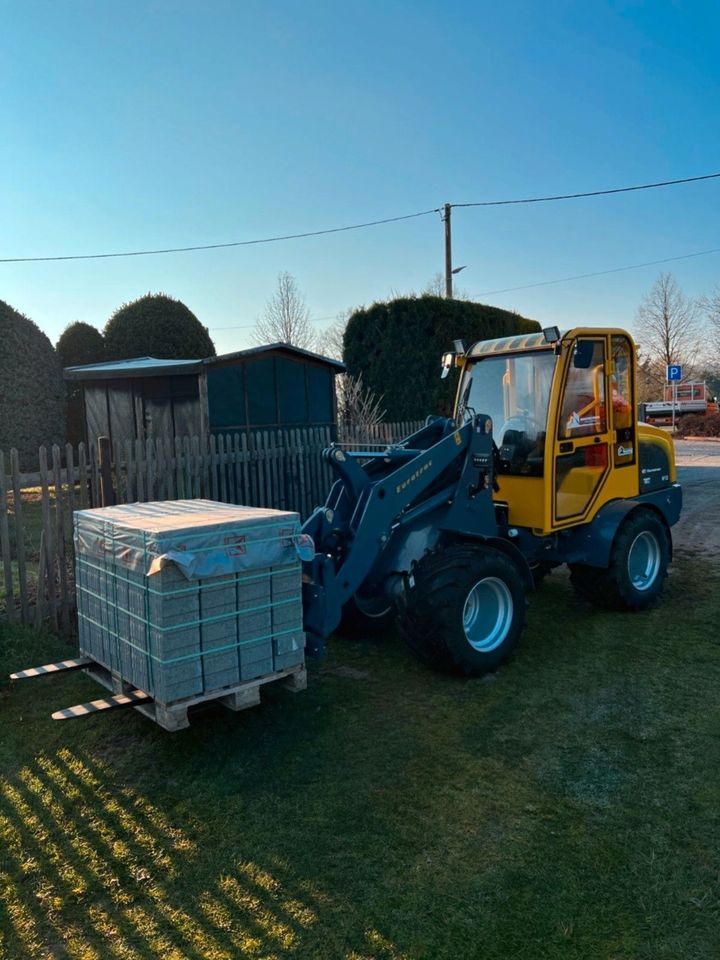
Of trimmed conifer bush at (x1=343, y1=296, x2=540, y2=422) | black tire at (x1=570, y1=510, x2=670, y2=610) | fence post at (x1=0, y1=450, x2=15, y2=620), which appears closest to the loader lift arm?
black tire at (x1=570, y1=510, x2=670, y2=610)

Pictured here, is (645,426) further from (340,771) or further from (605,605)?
(340,771)

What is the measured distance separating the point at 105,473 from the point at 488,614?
342 centimetres

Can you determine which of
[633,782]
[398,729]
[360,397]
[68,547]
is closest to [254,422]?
[360,397]

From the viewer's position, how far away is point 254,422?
14.5 meters

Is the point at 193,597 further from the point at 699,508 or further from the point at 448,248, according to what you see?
the point at 448,248

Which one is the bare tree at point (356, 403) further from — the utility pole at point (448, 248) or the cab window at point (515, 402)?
the cab window at point (515, 402)

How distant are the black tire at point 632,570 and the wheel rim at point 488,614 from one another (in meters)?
1.47

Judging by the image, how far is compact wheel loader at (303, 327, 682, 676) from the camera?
189 inches

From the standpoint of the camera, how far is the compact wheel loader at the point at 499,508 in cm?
481

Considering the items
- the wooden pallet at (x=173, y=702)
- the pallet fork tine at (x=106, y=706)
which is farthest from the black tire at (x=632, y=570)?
the pallet fork tine at (x=106, y=706)

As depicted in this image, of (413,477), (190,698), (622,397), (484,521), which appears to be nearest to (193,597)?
(190,698)

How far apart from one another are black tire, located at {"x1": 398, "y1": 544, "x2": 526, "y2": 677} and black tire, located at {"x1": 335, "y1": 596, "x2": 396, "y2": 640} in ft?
3.04

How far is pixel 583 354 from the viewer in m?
5.84

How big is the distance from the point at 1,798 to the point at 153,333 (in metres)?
17.3
